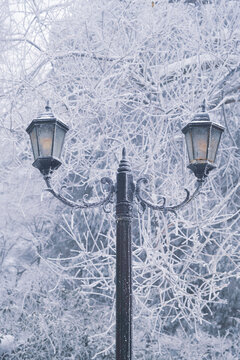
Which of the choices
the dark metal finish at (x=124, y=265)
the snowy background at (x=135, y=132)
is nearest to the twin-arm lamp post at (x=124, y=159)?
the dark metal finish at (x=124, y=265)

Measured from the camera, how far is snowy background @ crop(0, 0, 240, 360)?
731 centimetres

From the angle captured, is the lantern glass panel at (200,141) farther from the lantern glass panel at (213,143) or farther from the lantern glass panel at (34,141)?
the lantern glass panel at (34,141)

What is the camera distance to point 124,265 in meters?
3.49

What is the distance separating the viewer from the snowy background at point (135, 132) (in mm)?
7309

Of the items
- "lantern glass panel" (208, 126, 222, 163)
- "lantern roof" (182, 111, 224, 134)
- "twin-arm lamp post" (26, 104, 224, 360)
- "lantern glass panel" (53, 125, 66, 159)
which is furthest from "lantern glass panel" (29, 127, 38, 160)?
"lantern glass panel" (208, 126, 222, 163)

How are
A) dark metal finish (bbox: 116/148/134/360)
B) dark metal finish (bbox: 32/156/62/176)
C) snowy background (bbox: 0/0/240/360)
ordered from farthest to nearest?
1. snowy background (bbox: 0/0/240/360)
2. dark metal finish (bbox: 32/156/62/176)
3. dark metal finish (bbox: 116/148/134/360)

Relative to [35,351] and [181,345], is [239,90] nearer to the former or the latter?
[181,345]

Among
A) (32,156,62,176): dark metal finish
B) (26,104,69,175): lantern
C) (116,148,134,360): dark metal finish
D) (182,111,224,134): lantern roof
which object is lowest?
(116,148,134,360): dark metal finish

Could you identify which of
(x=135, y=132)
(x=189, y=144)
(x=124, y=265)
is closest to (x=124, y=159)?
(x=189, y=144)

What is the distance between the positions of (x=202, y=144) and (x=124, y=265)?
1.17 metres

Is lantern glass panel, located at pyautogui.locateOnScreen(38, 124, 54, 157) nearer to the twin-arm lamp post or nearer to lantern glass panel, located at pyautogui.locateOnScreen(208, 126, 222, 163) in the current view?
the twin-arm lamp post

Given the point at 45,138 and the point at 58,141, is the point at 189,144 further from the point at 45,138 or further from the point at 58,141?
the point at 45,138

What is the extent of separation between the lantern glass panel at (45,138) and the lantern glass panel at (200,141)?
1.16m

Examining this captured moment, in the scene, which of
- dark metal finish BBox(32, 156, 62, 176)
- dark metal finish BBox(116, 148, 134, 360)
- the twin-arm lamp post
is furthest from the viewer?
dark metal finish BBox(32, 156, 62, 176)
